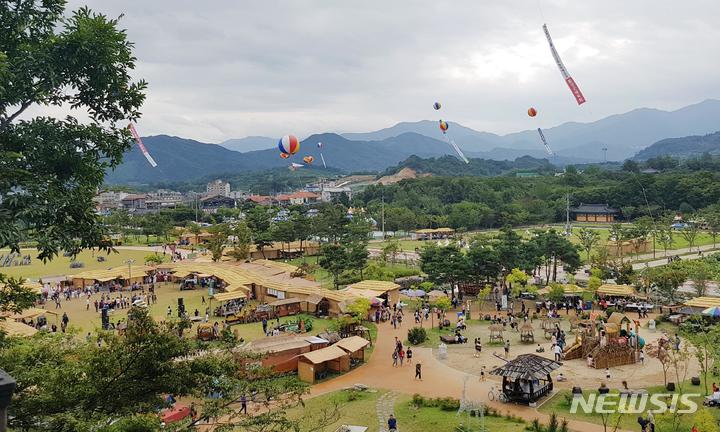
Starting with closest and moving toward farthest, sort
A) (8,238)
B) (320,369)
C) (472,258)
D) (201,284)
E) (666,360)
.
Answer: (8,238), (666,360), (320,369), (472,258), (201,284)

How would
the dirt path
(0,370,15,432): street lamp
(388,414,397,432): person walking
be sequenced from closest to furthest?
(0,370,15,432): street lamp
(388,414,397,432): person walking
the dirt path

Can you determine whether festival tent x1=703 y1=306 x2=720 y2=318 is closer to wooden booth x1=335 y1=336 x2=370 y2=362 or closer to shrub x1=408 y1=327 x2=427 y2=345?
shrub x1=408 y1=327 x2=427 y2=345

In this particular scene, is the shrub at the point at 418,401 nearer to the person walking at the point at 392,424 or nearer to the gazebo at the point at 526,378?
the person walking at the point at 392,424

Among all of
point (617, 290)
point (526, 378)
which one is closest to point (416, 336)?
point (526, 378)

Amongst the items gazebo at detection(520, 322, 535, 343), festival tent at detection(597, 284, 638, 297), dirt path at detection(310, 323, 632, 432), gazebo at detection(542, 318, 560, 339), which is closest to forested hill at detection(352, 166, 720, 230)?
festival tent at detection(597, 284, 638, 297)

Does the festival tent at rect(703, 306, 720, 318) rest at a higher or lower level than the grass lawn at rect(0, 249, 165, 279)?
higher

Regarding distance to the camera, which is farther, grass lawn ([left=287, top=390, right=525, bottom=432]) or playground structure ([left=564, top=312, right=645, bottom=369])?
playground structure ([left=564, top=312, right=645, bottom=369])

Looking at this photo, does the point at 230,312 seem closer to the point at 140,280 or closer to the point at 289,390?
the point at 140,280

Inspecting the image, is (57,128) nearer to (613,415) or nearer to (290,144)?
(613,415)

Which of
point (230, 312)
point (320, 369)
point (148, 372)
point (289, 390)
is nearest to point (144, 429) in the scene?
point (148, 372)
